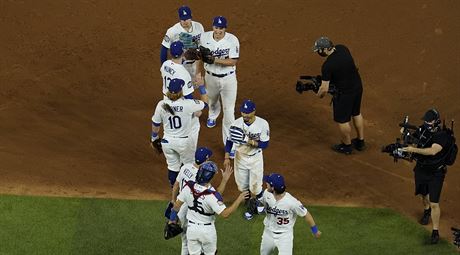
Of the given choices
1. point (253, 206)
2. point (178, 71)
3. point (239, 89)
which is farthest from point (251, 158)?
point (239, 89)

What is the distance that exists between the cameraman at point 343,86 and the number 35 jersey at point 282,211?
3542mm

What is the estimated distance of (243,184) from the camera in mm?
12484

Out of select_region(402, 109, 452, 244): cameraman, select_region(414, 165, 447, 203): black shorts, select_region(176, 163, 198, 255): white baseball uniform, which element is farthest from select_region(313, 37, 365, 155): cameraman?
select_region(176, 163, 198, 255): white baseball uniform

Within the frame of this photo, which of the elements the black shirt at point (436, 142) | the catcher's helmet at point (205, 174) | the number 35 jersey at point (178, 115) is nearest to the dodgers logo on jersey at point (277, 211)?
the catcher's helmet at point (205, 174)

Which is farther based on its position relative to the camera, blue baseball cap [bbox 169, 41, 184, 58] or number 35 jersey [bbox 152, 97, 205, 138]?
blue baseball cap [bbox 169, 41, 184, 58]

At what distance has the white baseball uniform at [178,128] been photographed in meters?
11.9

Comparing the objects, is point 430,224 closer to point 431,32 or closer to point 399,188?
point 399,188

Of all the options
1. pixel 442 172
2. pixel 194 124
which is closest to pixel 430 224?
pixel 442 172

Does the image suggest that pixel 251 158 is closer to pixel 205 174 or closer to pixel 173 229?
pixel 173 229

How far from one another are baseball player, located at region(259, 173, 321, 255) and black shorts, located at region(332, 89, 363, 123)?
3666 millimetres

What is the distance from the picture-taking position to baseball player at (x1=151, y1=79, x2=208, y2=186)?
38.9 ft

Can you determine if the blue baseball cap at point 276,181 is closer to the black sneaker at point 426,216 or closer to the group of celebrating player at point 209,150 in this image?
the group of celebrating player at point 209,150

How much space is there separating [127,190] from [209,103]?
2.13 m

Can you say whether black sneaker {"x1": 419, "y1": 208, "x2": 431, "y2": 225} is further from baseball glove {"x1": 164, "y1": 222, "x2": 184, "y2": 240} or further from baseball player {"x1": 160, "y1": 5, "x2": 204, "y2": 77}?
baseball player {"x1": 160, "y1": 5, "x2": 204, "y2": 77}
